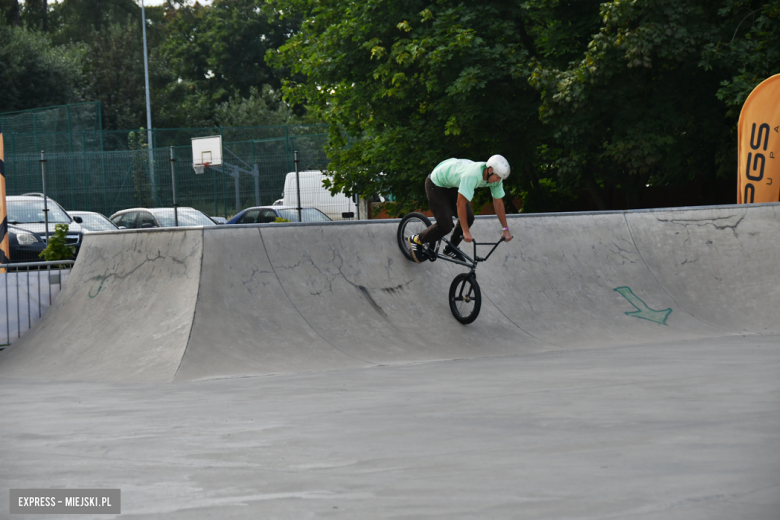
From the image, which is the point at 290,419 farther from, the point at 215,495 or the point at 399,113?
the point at 399,113

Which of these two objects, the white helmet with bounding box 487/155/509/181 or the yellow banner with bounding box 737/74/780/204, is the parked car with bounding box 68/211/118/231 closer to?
the white helmet with bounding box 487/155/509/181

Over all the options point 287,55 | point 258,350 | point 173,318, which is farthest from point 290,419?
point 287,55

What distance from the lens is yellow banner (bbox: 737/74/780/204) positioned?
1156 centimetres

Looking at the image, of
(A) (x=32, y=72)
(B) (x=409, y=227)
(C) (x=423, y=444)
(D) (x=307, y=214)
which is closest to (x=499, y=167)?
(B) (x=409, y=227)

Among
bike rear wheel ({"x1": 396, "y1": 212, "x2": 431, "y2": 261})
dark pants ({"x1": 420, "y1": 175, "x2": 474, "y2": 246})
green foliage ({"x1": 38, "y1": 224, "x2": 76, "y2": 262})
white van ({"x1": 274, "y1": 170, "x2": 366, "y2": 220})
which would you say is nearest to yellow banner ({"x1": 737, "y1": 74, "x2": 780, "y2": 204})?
dark pants ({"x1": 420, "y1": 175, "x2": 474, "y2": 246})

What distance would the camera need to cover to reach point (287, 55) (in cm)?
2005

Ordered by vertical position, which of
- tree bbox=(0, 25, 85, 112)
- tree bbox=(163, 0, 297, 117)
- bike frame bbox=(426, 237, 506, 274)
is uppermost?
tree bbox=(163, 0, 297, 117)

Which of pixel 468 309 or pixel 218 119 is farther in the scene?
pixel 218 119

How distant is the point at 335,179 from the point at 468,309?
11.3m

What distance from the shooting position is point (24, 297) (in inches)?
353

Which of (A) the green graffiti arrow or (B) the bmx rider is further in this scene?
(A) the green graffiti arrow

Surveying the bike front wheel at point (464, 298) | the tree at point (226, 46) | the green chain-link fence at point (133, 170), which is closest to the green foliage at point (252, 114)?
the tree at point (226, 46)

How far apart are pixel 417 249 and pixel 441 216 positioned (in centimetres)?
50

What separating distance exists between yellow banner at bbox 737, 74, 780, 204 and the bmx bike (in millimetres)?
5586
